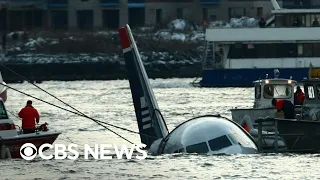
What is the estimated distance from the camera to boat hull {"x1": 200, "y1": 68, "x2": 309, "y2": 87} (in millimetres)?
105188

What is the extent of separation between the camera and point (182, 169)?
1276 inches

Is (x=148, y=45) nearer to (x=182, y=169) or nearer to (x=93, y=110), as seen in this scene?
(x=93, y=110)

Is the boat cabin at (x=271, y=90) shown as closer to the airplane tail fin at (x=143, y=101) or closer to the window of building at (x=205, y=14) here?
the airplane tail fin at (x=143, y=101)

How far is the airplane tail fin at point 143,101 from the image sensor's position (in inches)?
1492

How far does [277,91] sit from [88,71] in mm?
95561

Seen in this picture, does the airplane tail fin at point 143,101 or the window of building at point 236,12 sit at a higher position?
the window of building at point 236,12

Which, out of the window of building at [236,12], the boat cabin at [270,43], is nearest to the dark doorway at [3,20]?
the window of building at [236,12]

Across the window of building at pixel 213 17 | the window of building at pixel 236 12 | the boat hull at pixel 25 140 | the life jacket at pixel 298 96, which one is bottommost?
the boat hull at pixel 25 140

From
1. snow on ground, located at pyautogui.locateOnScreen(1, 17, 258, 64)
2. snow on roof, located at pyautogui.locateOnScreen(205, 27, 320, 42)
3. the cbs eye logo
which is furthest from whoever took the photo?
snow on ground, located at pyautogui.locateOnScreen(1, 17, 258, 64)

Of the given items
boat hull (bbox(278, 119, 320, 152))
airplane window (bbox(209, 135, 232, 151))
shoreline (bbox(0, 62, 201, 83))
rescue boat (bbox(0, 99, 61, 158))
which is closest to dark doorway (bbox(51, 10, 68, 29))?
shoreline (bbox(0, 62, 201, 83))

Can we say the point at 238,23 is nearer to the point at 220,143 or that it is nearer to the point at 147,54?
the point at 147,54

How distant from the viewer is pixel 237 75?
107 metres

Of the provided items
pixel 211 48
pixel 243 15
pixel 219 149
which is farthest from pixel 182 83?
pixel 219 149

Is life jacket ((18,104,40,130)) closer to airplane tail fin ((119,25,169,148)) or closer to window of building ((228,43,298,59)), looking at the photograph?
airplane tail fin ((119,25,169,148))
